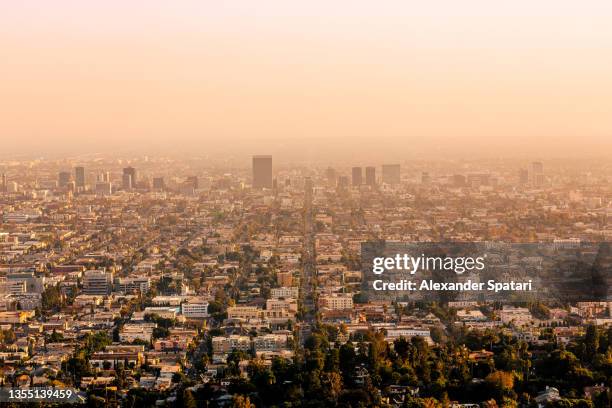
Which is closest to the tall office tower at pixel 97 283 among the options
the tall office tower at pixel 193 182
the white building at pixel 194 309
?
the white building at pixel 194 309

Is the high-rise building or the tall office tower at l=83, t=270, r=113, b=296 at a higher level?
the high-rise building

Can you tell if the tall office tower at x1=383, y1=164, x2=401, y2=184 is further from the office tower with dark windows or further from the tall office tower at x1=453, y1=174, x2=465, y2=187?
the office tower with dark windows

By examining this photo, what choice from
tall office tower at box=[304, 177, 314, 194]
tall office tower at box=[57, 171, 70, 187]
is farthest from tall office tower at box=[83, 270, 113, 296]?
tall office tower at box=[57, 171, 70, 187]

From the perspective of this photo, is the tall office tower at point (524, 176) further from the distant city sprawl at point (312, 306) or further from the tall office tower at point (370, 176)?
the distant city sprawl at point (312, 306)

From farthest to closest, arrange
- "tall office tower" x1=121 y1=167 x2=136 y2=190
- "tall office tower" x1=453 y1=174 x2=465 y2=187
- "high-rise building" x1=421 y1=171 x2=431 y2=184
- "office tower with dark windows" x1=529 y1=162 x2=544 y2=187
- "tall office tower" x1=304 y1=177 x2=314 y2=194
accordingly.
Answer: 1. "high-rise building" x1=421 y1=171 x2=431 y2=184
2. "tall office tower" x1=121 y1=167 x2=136 y2=190
3. "office tower with dark windows" x1=529 y1=162 x2=544 y2=187
4. "tall office tower" x1=453 y1=174 x2=465 y2=187
5. "tall office tower" x1=304 y1=177 x2=314 y2=194

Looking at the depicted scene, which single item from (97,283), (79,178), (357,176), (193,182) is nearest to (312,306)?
(97,283)

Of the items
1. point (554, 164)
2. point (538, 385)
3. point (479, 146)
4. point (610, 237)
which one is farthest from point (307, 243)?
→ point (479, 146)

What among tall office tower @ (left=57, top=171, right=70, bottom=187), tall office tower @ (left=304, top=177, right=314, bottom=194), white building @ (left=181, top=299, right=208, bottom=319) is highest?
tall office tower @ (left=57, top=171, right=70, bottom=187)
